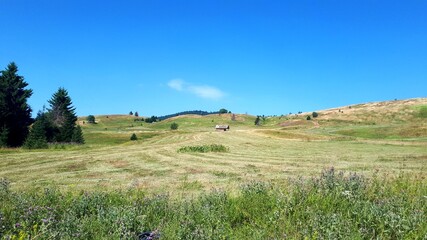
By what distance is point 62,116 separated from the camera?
71.9 meters

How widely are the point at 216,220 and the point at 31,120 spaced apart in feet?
202

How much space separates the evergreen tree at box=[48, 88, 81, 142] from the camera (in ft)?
214

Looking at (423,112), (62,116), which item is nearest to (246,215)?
Answer: (62,116)

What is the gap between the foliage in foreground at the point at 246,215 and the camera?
582 cm

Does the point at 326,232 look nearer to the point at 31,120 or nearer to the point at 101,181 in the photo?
the point at 101,181

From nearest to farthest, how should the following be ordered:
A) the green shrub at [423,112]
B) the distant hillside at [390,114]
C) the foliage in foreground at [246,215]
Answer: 1. the foliage in foreground at [246,215]
2. the green shrub at [423,112]
3. the distant hillside at [390,114]

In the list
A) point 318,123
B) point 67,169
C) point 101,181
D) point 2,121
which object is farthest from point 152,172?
point 318,123

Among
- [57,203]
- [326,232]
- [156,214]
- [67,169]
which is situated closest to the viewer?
[326,232]

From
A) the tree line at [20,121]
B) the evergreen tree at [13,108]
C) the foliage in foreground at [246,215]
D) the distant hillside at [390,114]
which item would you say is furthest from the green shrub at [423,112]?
the foliage in foreground at [246,215]

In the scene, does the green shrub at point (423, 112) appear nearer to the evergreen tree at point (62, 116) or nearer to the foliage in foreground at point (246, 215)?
the evergreen tree at point (62, 116)

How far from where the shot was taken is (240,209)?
7551 millimetres

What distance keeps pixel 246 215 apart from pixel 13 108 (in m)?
58.6

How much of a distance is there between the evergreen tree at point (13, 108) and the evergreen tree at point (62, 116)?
656 centimetres

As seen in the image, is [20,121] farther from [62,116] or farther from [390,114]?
[390,114]
